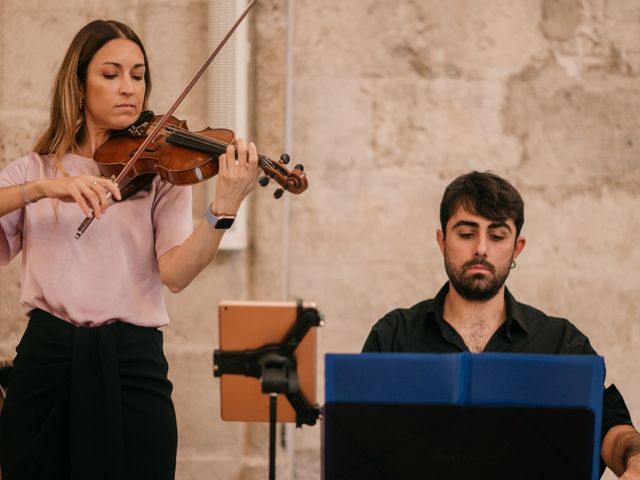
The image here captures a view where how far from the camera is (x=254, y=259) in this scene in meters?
3.05

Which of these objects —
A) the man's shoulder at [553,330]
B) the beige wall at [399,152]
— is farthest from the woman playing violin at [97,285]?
the beige wall at [399,152]

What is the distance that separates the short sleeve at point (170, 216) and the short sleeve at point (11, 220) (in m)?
0.33

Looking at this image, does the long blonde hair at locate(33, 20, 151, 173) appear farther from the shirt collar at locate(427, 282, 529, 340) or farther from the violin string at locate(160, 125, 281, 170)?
the shirt collar at locate(427, 282, 529, 340)

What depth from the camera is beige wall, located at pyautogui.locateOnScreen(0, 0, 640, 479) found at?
303 centimetres

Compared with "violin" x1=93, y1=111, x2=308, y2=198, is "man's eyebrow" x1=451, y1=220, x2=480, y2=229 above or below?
below

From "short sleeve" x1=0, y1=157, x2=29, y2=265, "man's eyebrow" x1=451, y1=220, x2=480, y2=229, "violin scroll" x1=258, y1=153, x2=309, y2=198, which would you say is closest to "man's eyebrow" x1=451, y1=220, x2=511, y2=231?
"man's eyebrow" x1=451, y1=220, x2=480, y2=229

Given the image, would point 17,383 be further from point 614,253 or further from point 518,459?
point 614,253

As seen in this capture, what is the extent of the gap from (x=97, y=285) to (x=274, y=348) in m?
0.55

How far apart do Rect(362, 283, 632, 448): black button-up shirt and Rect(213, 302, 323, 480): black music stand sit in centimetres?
64

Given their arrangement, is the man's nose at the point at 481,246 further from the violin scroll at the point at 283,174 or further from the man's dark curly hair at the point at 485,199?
the violin scroll at the point at 283,174

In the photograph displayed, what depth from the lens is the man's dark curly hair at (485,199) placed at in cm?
224

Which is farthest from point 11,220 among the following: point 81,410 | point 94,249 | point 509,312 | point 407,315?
point 509,312

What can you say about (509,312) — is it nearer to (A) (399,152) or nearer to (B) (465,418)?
(B) (465,418)

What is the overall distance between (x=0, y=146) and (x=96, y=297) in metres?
1.36
